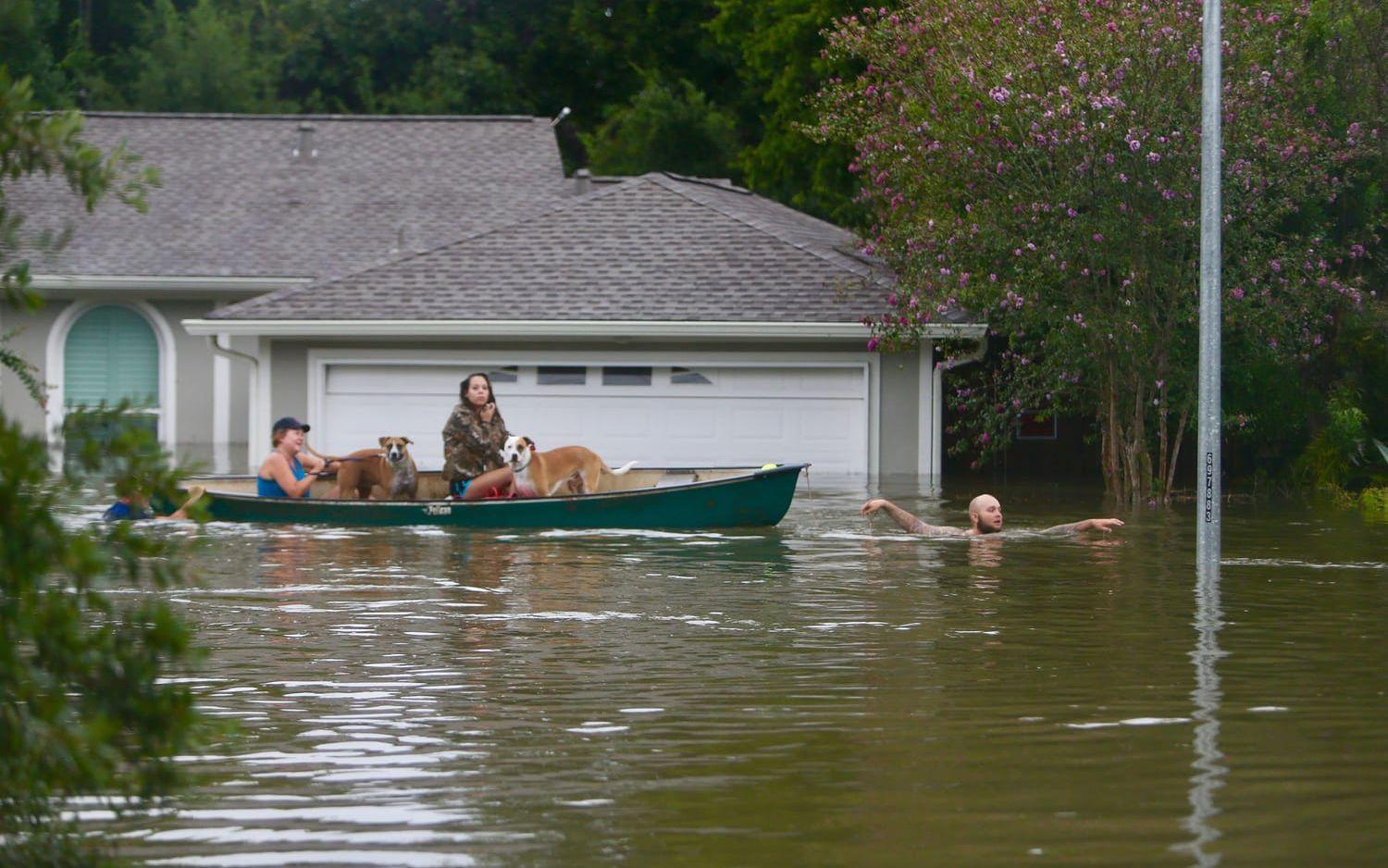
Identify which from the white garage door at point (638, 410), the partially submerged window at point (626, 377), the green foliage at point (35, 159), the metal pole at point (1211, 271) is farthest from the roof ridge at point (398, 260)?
the green foliage at point (35, 159)

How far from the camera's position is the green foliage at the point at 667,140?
3772cm

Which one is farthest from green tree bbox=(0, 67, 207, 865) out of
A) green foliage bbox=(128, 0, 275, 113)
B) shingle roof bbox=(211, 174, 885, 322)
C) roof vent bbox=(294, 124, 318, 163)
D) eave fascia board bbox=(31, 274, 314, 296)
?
green foliage bbox=(128, 0, 275, 113)

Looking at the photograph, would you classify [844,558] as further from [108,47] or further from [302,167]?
[108,47]

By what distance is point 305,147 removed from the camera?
3359 centimetres

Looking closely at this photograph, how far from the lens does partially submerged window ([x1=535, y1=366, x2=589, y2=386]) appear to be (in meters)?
24.6

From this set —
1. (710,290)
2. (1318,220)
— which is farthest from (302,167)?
(1318,220)

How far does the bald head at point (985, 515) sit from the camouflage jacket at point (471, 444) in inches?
185

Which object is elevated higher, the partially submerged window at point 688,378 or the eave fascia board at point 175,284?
the eave fascia board at point 175,284

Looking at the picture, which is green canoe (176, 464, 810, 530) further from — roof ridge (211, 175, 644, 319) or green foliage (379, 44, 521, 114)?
green foliage (379, 44, 521, 114)

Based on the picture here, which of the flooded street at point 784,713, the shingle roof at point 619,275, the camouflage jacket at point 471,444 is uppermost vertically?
the shingle roof at point 619,275

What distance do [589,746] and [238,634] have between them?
3749 mm

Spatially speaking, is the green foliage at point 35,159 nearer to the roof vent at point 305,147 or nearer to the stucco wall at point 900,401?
the stucco wall at point 900,401

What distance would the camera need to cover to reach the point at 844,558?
1472cm

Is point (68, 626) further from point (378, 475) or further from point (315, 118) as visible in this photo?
point (315, 118)
